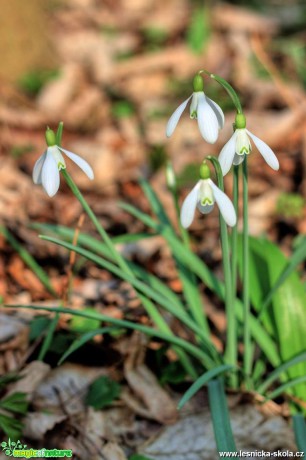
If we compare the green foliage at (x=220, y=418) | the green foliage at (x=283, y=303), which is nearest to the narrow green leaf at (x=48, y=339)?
the green foliage at (x=220, y=418)

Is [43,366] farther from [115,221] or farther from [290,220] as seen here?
[290,220]

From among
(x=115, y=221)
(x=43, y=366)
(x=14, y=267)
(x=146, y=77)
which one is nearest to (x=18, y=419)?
(x=43, y=366)

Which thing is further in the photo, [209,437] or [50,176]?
[209,437]

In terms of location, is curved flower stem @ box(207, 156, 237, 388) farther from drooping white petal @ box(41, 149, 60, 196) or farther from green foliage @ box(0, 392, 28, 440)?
green foliage @ box(0, 392, 28, 440)

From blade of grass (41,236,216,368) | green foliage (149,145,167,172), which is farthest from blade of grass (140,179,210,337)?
green foliage (149,145,167,172)

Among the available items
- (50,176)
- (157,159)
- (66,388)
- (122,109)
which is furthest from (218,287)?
(122,109)

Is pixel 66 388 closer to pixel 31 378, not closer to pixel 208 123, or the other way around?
pixel 31 378

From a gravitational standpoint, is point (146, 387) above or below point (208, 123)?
below
